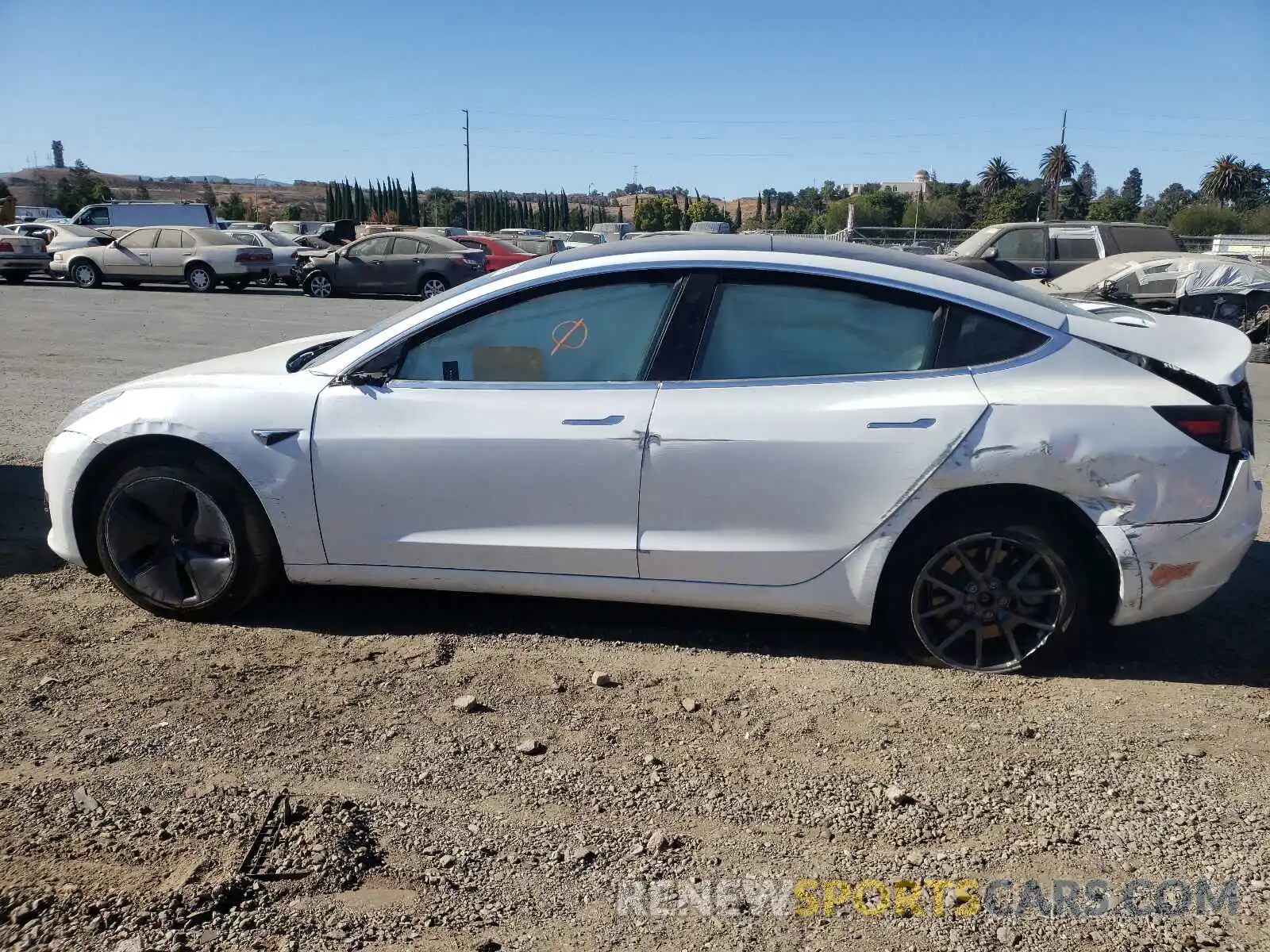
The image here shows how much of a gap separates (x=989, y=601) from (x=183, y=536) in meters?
3.20

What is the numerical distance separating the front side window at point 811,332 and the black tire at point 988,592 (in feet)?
2.15

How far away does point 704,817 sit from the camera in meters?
3.08

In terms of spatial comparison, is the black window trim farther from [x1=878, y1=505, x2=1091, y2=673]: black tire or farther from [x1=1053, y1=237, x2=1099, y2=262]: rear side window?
[x1=1053, y1=237, x2=1099, y2=262]: rear side window

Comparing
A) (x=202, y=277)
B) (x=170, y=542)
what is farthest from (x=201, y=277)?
(x=170, y=542)

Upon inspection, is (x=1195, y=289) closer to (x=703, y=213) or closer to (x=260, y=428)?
(x=260, y=428)

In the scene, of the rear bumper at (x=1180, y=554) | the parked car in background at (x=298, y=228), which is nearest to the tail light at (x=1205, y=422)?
the rear bumper at (x=1180, y=554)

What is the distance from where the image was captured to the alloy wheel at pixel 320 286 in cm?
2328

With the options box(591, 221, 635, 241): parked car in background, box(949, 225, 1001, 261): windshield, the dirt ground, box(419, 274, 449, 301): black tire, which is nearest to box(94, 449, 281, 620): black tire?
the dirt ground

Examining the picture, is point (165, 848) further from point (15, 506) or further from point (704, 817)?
point (15, 506)

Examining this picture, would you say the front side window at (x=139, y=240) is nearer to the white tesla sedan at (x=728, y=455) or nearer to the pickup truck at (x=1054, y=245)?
the pickup truck at (x=1054, y=245)

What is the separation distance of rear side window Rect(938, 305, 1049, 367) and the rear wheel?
24979 mm

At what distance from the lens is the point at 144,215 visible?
34.4m

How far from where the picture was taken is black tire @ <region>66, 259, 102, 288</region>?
24625 millimetres

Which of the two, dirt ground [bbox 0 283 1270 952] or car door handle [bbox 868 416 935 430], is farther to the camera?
car door handle [bbox 868 416 935 430]
